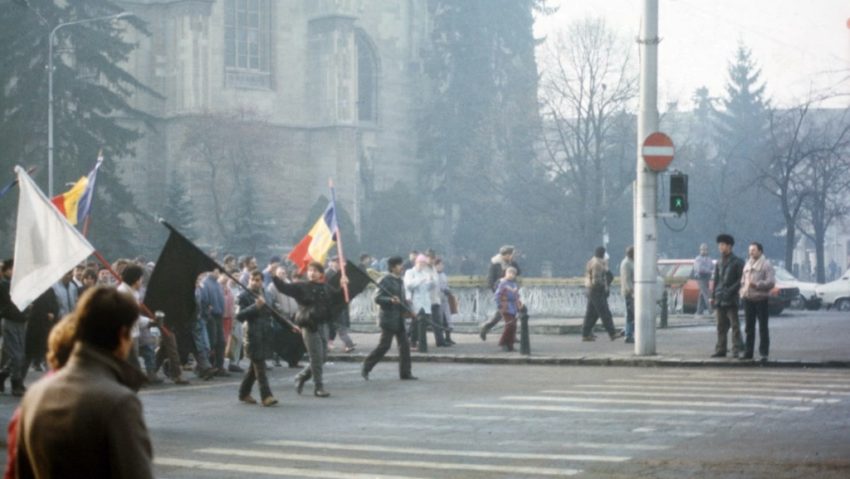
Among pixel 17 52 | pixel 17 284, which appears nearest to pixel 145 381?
pixel 17 284

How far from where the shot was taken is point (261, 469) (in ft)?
37.0

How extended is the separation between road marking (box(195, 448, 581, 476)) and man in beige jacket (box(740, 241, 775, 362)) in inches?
426

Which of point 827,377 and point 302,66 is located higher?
point 302,66

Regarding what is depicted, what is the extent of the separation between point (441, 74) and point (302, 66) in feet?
27.7

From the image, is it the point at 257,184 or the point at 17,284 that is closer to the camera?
the point at 17,284

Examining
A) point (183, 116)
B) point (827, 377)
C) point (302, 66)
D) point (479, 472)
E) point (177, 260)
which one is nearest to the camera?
point (479, 472)

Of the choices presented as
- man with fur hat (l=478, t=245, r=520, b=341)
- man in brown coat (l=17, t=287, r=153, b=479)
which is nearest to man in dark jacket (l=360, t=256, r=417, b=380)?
man with fur hat (l=478, t=245, r=520, b=341)

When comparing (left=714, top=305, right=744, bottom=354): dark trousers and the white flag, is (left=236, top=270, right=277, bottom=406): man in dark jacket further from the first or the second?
(left=714, top=305, right=744, bottom=354): dark trousers

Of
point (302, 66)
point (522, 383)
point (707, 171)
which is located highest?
point (302, 66)

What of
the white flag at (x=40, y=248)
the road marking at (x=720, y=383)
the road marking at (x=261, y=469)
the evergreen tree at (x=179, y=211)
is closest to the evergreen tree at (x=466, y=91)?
the evergreen tree at (x=179, y=211)

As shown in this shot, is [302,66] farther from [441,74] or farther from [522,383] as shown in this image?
[522,383]

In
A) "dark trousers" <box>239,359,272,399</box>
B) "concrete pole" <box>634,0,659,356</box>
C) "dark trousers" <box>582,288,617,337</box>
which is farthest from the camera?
"dark trousers" <box>582,288,617,337</box>

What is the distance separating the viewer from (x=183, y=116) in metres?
67.2

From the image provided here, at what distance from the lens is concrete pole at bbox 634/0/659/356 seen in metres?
22.0
